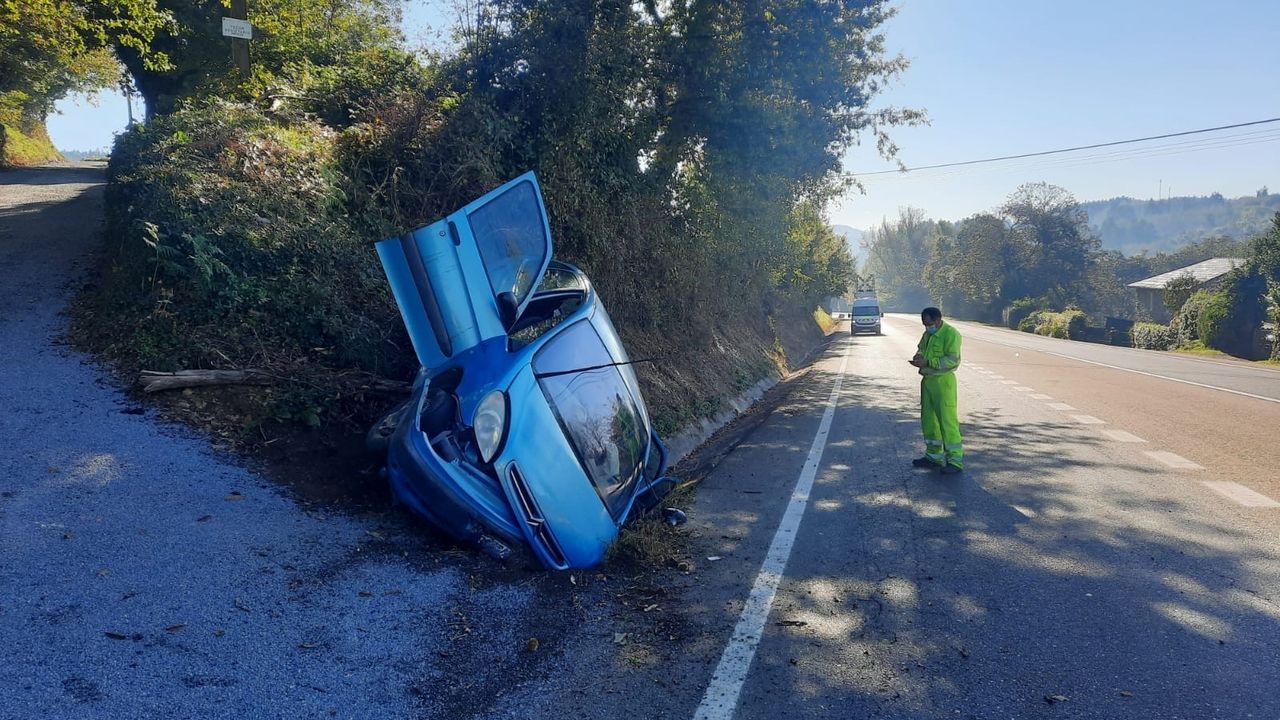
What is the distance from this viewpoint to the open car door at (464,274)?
5.14 meters

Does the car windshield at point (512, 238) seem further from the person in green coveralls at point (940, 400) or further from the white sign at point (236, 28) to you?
the white sign at point (236, 28)

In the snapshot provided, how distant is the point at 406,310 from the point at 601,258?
258 inches

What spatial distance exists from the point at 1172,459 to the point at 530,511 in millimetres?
7355

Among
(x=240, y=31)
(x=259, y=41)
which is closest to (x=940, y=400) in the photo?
(x=240, y=31)

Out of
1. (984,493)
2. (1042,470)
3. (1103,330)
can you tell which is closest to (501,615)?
(984,493)

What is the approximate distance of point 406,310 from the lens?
539 centimetres

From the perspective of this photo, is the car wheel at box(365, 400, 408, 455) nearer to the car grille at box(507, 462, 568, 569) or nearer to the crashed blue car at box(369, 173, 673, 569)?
the crashed blue car at box(369, 173, 673, 569)

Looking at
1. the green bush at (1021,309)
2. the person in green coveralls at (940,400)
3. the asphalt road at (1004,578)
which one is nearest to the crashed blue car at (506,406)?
the asphalt road at (1004,578)

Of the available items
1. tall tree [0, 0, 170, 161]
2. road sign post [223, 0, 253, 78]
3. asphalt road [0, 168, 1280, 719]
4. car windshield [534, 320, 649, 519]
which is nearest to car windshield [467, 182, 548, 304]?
car windshield [534, 320, 649, 519]

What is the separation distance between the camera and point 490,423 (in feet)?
14.9

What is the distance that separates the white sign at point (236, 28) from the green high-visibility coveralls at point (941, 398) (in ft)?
32.1

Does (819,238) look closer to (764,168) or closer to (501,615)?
(764,168)

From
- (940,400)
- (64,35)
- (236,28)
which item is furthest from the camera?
(64,35)

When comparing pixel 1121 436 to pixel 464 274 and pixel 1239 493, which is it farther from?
pixel 464 274
